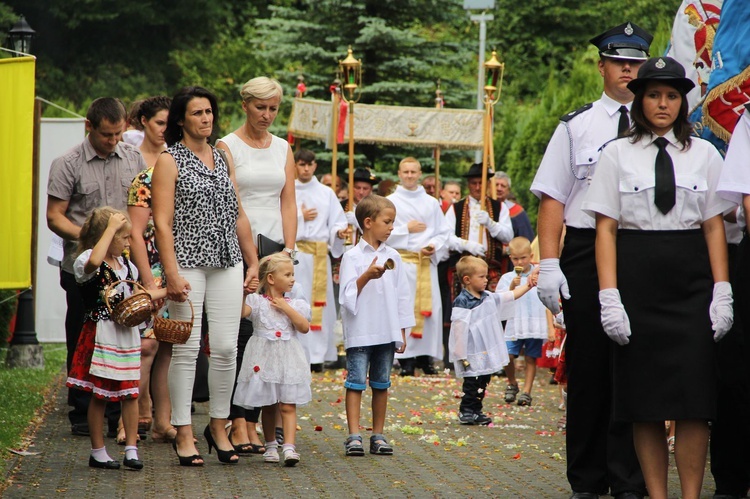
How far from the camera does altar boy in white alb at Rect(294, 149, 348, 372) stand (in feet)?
48.2

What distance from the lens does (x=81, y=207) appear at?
356 inches

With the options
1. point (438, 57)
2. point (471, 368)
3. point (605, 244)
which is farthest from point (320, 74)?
point (605, 244)

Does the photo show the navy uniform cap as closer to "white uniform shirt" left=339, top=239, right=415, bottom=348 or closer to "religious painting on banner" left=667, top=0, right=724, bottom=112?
"religious painting on banner" left=667, top=0, right=724, bottom=112

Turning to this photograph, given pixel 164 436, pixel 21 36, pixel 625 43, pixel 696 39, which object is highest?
pixel 21 36

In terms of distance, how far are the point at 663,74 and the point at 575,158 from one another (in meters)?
0.87

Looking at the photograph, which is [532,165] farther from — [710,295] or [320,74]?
[710,295]

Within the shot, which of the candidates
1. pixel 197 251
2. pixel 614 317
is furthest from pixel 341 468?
pixel 614 317

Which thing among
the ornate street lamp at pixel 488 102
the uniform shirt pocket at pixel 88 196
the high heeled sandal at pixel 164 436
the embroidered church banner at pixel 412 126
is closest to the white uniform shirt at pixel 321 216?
the ornate street lamp at pixel 488 102

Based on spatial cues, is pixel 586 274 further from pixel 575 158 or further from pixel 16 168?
pixel 16 168

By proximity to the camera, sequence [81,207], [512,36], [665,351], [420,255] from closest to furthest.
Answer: [665,351], [81,207], [420,255], [512,36]

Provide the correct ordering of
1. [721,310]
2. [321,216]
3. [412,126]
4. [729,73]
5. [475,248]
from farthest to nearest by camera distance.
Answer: [412,126]
[475,248]
[321,216]
[729,73]
[721,310]

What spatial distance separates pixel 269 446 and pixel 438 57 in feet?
67.5

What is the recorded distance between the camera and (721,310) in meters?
5.76

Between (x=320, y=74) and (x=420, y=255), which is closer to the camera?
(x=420, y=255)
